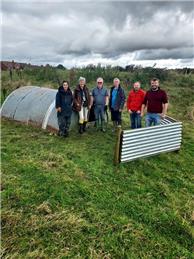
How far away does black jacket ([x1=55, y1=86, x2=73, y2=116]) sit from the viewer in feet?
25.2

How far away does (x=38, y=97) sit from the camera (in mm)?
9664

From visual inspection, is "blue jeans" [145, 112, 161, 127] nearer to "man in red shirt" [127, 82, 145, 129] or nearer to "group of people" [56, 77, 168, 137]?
"group of people" [56, 77, 168, 137]

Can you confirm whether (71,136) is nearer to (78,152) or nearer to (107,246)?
(78,152)

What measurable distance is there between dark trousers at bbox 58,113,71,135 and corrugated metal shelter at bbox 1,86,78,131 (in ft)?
1.24

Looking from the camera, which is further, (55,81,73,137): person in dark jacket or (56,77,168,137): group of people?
(55,81,73,137): person in dark jacket

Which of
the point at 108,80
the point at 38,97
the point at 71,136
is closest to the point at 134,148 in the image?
the point at 71,136

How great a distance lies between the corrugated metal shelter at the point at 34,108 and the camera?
8.75 meters

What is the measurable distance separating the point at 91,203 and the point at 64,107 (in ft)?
12.2

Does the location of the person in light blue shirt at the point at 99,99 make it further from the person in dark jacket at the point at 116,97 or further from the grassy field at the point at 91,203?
the grassy field at the point at 91,203

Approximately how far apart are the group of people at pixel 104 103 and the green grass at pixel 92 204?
1018 mm

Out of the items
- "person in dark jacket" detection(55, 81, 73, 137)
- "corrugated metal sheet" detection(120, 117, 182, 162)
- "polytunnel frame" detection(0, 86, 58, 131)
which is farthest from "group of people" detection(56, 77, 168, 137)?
"polytunnel frame" detection(0, 86, 58, 131)

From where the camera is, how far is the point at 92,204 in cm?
466

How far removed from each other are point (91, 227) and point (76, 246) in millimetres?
434

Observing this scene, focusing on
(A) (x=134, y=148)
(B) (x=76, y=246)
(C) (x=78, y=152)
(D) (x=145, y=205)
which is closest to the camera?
(B) (x=76, y=246)
